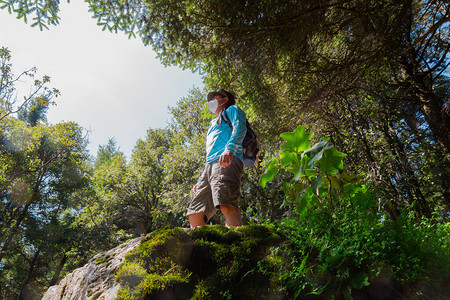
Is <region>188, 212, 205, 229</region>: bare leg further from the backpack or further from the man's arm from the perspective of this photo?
the backpack

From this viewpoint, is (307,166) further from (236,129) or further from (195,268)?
(236,129)

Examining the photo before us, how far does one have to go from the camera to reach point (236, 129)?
3.04 meters

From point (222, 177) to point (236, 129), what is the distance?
2.00 feet

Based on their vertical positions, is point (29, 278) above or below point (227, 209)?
above

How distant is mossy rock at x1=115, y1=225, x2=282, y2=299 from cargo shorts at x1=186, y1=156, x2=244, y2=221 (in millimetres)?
851

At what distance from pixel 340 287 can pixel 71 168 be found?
22.0 meters

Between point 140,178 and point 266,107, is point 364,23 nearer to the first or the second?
point 266,107

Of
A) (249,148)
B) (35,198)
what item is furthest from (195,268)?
(35,198)

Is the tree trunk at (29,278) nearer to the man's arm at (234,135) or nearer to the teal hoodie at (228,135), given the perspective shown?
the teal hoodie at (228,135)

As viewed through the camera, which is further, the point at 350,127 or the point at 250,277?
the point at 350,127

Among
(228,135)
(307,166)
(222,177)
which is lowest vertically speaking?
(307,166)

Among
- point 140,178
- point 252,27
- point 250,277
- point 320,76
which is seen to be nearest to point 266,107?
point 320,76

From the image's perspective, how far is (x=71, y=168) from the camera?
19.4m

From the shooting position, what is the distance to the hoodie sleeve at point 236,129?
9.58 feet
